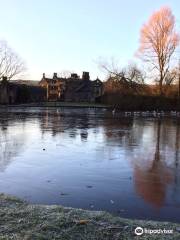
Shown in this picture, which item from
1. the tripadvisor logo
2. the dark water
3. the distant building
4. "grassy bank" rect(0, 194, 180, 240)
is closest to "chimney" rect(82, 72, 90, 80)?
the distant building

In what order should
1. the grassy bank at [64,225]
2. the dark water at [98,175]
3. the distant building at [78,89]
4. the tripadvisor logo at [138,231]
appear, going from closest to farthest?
the grassy bank at [64,225] → the tripadvisor logo at [138,231] → the dark water at [98,175] → the distant building at [78,89]

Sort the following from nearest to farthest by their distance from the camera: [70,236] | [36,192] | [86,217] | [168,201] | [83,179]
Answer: [70,236] → [86,217] → [168,201] → [36,192] → [83,179]

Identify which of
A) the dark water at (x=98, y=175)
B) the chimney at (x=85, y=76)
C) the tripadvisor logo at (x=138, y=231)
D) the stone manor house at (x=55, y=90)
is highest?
the chimney at (x=85, y=76)

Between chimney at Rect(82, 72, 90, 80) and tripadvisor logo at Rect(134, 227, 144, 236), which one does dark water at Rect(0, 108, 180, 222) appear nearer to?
tripadvisor logo at Rect(134, 227, 144, 236)

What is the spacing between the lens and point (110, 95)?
65188 mm

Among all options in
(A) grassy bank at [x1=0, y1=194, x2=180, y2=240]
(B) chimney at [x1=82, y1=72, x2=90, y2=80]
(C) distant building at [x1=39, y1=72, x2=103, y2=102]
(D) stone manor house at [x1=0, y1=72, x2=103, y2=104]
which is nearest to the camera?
(A) grassy bank at [x1=0, y1=194, x2=180, y2=240]

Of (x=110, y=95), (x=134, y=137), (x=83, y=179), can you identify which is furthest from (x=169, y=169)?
(x=110, y=95)

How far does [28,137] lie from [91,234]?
570 inches

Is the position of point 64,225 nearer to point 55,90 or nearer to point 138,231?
point 138,231

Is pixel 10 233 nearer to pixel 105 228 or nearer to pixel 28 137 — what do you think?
pixel 105 228

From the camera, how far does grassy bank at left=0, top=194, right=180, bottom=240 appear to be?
500 centimetres

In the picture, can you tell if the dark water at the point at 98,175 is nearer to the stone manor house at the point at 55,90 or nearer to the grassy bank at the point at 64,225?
the grassy bank at the point at 64,225

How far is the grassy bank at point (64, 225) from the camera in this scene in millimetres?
5000

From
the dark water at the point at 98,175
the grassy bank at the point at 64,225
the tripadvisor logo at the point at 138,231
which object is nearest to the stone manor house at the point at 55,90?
the dark water at the point at 98,175
